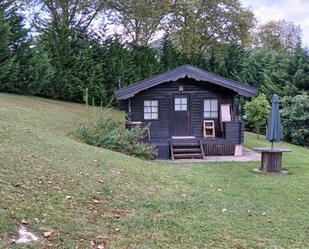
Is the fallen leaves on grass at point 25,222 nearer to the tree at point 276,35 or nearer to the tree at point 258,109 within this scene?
the tree at point 258,109

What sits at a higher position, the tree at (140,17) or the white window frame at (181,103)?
the tree at (140,17)

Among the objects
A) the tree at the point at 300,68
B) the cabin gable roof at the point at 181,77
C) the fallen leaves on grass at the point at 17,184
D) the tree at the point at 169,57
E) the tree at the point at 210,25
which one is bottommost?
the fallen leaves on grass at the point at 17,184

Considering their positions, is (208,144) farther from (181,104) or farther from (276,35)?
(276,35)

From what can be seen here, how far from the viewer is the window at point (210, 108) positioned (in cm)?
1569

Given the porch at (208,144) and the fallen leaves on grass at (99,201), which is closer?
the fallen leaves on grass at (99,201)

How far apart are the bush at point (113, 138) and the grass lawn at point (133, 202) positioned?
196cm

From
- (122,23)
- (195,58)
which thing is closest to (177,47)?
(195,58)

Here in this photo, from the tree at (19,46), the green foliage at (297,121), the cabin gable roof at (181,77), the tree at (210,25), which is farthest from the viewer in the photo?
the tree at (210,25)

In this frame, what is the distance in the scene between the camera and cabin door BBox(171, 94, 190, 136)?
51.3 ft

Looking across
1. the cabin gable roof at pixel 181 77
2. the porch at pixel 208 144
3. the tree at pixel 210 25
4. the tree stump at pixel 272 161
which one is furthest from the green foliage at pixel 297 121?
the tree at pixel 210 25

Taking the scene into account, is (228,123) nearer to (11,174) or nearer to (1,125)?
(1,125)

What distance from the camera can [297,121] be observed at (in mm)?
20297

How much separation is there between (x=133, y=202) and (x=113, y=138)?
240 inches

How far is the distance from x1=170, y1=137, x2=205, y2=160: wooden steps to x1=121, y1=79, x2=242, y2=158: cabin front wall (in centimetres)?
88
